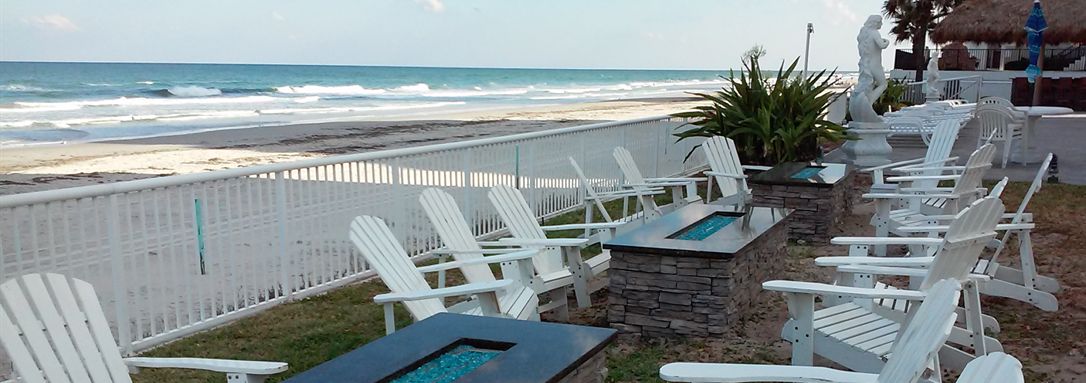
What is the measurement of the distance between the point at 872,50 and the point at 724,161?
3460mm

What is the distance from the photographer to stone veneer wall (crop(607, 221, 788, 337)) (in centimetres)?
505

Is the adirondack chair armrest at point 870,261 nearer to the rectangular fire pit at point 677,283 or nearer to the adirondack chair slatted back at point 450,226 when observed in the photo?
the rectangular fire pit at point 677,283

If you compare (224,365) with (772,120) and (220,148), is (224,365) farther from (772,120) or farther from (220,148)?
(220,148)

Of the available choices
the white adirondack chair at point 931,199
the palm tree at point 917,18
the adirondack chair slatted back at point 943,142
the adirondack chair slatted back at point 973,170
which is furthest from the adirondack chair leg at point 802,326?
the palm tree at point 917,18

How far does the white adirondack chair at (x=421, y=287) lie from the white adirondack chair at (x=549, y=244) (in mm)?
509

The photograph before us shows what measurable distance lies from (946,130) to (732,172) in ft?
6.77

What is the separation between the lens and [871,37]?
10883 mm

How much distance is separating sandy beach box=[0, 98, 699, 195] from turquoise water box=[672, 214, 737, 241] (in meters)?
10.6

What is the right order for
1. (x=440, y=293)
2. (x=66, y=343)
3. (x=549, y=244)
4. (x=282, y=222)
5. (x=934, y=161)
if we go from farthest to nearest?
(x=934, y=161) → (x=282, y=222) → (x=549, y=244) → (x=440, y=293) → (x=66, y=343)

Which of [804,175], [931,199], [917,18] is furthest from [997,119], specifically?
[917,18]

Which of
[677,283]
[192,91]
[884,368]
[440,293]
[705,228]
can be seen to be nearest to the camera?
[884,368]

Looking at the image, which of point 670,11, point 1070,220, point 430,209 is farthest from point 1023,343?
point 670,11

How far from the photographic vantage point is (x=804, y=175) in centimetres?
864

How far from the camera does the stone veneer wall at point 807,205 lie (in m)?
7.93
